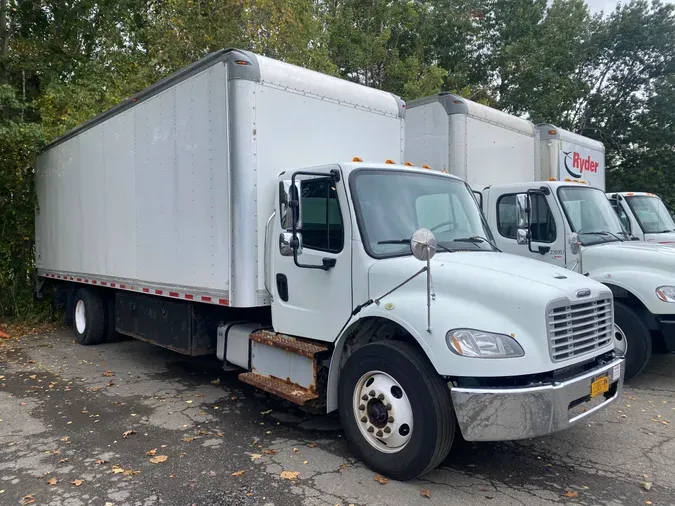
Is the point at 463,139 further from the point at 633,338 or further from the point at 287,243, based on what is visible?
the point at 287,243

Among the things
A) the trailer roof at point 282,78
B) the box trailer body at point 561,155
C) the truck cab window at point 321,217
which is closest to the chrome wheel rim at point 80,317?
the trailer roof at point 282,78

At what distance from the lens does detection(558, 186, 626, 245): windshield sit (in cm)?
716

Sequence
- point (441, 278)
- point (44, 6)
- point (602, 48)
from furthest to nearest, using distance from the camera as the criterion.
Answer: point (602, 48) < point (44, 6) < point (441, 278)

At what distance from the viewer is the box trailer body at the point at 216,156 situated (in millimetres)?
5387

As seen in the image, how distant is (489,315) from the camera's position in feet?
12.7

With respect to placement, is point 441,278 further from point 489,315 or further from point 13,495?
point 13,495

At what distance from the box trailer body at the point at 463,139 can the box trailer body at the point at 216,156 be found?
1.77 m

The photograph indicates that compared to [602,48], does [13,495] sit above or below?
below

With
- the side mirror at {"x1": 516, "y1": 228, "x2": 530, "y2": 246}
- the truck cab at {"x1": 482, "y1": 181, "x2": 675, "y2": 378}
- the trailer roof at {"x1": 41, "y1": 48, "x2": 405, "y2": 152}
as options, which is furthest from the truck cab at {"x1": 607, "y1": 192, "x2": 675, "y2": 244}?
the trailer roof at {"x1": 41, "y1": 48, "x2": 405, "y2": 152}

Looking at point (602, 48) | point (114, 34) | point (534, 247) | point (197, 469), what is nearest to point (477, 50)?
point (602, 48)

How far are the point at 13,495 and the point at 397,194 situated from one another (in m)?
3.78

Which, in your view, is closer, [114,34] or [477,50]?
[114,34]

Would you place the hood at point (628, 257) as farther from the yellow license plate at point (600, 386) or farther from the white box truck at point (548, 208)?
the yellow license plate at point (600, 386)

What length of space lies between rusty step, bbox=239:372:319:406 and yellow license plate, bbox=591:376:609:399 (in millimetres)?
2226
